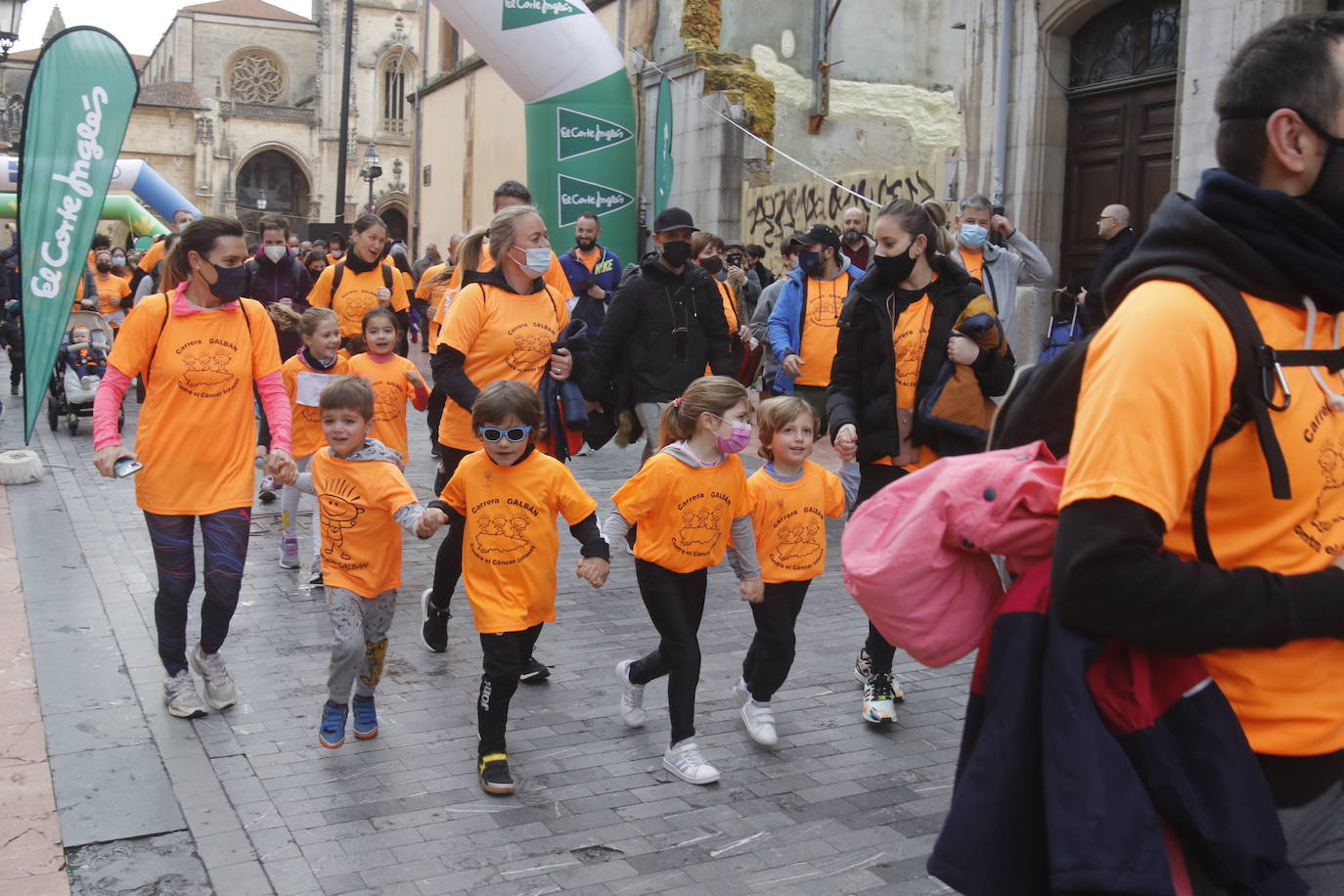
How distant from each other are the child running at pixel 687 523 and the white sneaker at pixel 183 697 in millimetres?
1790

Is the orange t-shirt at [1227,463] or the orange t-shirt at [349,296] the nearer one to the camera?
the orange t-shirt at [1227,463]

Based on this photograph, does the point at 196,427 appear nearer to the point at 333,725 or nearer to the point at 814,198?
the point at 333,725

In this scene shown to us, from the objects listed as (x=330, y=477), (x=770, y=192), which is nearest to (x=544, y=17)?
(x=770, y=192)

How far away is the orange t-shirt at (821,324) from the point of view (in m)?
8.41

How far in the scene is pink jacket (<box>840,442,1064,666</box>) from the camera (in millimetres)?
1978

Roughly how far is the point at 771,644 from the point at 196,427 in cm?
231

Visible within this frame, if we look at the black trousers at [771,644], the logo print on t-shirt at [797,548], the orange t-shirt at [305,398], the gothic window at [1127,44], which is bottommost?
the black trousers at [771,644]

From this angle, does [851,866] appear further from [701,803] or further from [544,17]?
[544,17]

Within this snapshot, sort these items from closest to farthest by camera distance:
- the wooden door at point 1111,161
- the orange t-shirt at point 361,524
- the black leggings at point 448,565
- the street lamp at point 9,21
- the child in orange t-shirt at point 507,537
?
the child in orange t-shirt at point 507,537, the orange t-shirt at point 361,524, the black leggings at point 448,565, the wooden door at point 1111,161, the street lamp at point 9,21

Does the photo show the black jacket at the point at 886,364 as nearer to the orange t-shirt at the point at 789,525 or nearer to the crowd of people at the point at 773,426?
the crowd of people at the point at 773,426

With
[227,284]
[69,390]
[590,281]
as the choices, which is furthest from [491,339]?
[69,390]

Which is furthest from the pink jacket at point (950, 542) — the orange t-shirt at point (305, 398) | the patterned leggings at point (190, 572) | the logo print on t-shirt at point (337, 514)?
the orange t-shirt at point (305, 398)

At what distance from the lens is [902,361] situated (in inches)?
208

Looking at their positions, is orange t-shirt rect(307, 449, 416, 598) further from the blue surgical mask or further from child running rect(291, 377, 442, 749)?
the blue surgical mask
